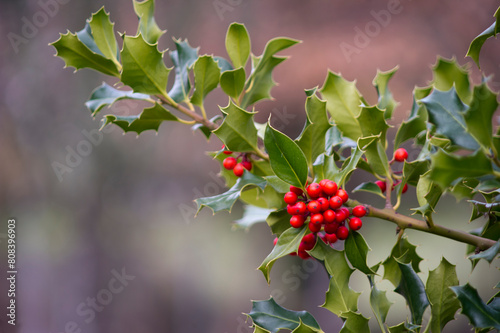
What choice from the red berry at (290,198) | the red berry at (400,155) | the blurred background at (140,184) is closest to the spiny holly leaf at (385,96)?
the red berry at (400,155)

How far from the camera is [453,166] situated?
0.41 meters

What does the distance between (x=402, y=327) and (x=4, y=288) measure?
2.44m

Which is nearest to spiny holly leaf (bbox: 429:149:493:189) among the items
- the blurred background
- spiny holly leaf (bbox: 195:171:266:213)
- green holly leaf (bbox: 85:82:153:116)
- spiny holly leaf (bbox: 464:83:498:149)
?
spiny holly leaf (bbox: 464:83:498:149)

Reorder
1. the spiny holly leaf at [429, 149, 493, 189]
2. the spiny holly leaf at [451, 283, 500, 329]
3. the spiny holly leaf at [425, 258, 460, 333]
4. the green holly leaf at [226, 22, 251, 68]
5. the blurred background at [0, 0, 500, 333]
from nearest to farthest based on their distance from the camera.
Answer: the spiny holly leaf at [429, 149, 493, 189] < the spiny holly leaf at [451, 283, 500, 329] < the spiny holly leaf at [425, 258, 460, 333] < the green holly leaf at [226, 22, 251, 68] < the blurred background at [0, 0, 500, 333]

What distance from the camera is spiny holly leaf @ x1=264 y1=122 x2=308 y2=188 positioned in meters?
0.58

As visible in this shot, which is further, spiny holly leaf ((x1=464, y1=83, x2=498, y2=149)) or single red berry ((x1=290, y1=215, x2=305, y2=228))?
single red berry ((x1=290, y1=215, x2=305, y2=228))

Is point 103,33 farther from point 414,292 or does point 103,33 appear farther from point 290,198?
point 414,292

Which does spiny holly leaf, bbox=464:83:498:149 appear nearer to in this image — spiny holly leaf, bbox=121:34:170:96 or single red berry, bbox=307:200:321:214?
single red berry, bbox=307:200:321:214

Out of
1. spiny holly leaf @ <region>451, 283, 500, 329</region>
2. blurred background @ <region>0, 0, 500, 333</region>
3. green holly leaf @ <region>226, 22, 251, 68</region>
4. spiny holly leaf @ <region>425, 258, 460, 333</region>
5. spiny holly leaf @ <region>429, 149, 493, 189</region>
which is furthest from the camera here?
blurred background @ <region>0, 0, 500, 333</region>

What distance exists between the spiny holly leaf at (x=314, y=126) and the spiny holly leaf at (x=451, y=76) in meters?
0.17

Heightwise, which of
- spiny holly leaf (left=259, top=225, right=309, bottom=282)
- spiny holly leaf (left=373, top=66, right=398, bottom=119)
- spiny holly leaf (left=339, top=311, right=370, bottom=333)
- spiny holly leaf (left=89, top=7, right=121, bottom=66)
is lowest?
spiny holly leaf (left=339, top=311, right=370, bottom=333)

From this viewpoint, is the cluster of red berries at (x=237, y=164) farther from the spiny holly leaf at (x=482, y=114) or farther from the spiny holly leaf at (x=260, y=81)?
the spiny holly leaf at (x=482, y=114)

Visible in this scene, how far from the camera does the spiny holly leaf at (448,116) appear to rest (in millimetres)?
487

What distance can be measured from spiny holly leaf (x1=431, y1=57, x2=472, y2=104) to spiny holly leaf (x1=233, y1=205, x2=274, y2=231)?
32cm
